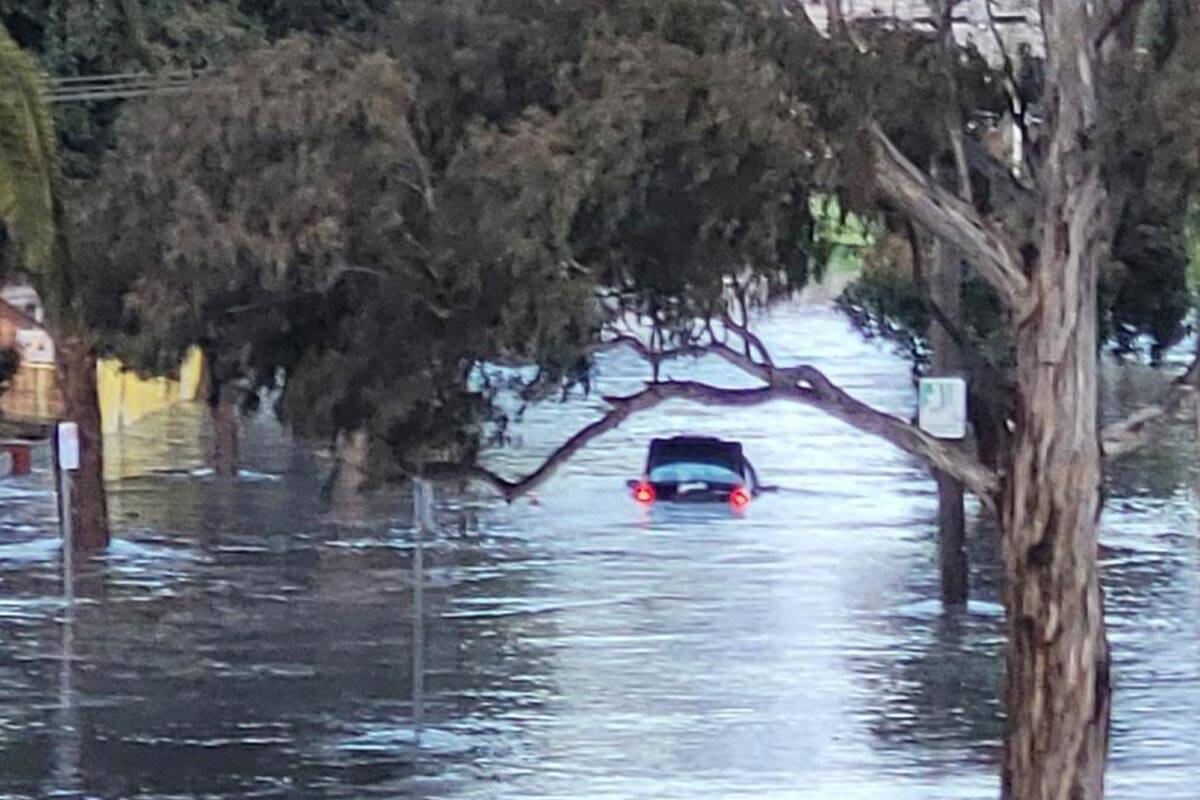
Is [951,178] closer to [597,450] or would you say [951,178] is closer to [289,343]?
[289,343]

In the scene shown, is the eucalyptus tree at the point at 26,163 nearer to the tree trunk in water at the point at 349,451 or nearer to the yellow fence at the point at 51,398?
the tree trunk in water at the point at 349,451

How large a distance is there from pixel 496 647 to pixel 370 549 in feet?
30.3

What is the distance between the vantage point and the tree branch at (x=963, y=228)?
13.0 metres

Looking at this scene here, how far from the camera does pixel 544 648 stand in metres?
25.6

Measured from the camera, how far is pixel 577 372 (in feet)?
42.7

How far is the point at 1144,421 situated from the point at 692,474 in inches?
1060

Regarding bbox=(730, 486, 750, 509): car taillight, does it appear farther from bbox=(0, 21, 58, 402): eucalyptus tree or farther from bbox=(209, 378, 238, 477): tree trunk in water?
bbox=(0, 21, 58, 402): eucalyptus tree

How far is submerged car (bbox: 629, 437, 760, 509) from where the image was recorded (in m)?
40.4

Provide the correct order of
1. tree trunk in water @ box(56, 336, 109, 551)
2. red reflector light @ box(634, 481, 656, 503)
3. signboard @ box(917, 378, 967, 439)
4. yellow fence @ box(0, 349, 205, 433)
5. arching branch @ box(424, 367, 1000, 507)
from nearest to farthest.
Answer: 1. arching branch @ box(424, 367, 1000, 507)
2. signboard @ box(917, 378, 967, 439)
3. tree trunk in water @ box(56, 336, 109, 551)
4. red reflector light @ box(634, 481, 656, 503)
5. yellow fence @ box(0, 349, 205, 433)

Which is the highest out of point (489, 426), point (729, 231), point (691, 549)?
point (729, 231)

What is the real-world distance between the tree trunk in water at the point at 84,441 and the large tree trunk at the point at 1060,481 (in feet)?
66.1

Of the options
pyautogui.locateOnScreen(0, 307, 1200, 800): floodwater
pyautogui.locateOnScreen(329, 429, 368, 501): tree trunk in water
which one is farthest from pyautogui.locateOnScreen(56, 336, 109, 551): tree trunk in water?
pyautogui.locateOnScreen(329, 429, 368, 501): tree trunk in water

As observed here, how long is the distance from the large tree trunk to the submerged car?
88.5 ft

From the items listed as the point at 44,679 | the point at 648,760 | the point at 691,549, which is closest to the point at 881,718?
the point at 648,760
